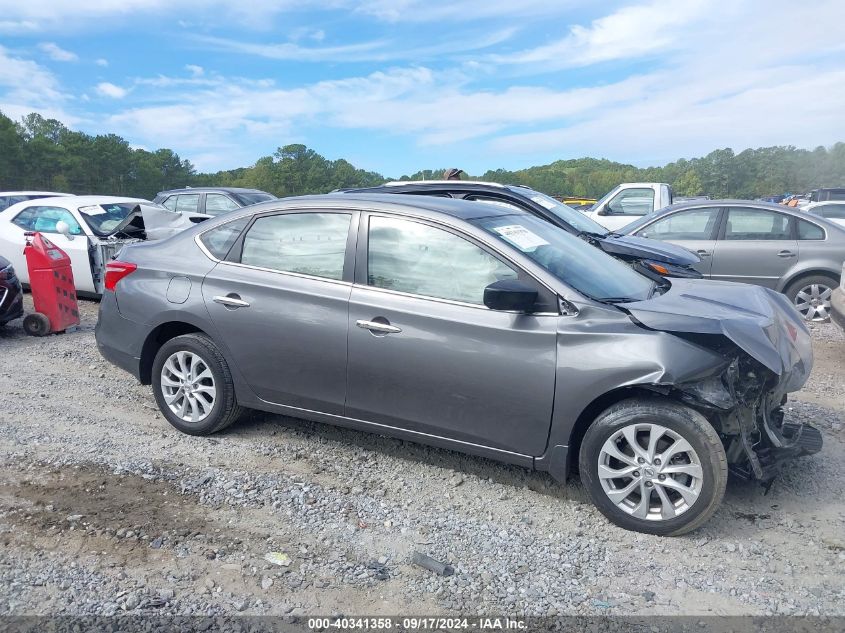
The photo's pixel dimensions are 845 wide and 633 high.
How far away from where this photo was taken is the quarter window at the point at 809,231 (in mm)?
8922

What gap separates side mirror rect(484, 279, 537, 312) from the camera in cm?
359

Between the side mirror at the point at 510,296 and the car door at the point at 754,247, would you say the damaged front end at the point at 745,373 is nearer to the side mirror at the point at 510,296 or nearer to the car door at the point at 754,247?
→ the side mirror at the point at 510,296

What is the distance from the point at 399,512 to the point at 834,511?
2378 mm

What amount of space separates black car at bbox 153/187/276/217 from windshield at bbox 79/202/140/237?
3.86 m

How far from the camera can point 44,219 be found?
9.87 metres

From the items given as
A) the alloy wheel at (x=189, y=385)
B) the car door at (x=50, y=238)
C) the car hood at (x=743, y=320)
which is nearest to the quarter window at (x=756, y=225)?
the car hood at (x=743, y=320)

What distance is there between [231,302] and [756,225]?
7416 millimetres

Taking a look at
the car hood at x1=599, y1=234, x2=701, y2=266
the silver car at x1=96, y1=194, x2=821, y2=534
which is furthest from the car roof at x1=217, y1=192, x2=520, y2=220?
the car hood at x1=599, y1=234, x2=701, y2=266

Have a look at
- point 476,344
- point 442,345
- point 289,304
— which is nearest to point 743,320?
point 476,344

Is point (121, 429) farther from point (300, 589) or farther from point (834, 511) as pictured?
point (834, 511)

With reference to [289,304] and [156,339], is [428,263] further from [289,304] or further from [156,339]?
[156,339]

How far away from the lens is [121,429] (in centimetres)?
496

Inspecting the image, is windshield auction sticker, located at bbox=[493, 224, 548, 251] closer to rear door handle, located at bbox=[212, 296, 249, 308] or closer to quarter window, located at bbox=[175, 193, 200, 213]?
rear door handle, located at bbox=[212, 296, 249, 308]

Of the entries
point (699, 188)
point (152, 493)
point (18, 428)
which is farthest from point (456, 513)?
point (699, 188)
